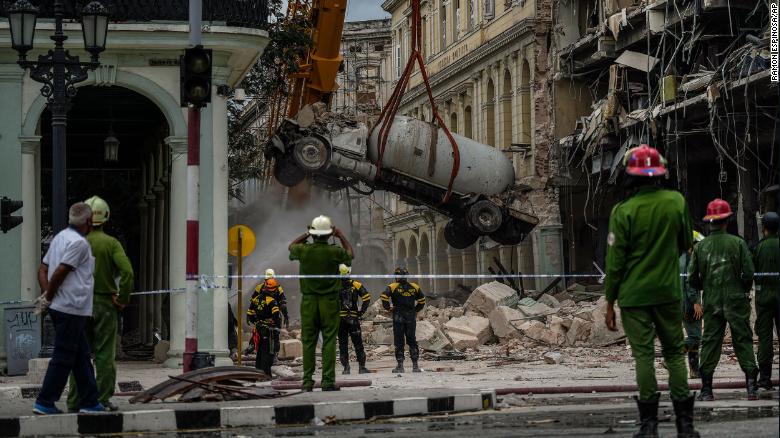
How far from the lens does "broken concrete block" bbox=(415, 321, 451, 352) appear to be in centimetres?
2914

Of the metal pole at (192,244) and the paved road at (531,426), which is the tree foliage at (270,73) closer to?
the metal pole at (192,244)

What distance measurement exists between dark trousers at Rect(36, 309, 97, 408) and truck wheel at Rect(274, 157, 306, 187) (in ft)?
71.3

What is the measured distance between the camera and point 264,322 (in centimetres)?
2262

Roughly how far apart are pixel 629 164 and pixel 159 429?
175 inches

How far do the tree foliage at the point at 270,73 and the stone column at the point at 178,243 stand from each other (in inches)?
341

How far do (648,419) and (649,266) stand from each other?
959 millimetres

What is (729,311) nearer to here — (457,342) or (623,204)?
(623,204)

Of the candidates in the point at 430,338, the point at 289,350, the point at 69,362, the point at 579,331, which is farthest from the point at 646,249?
the point at 430,338

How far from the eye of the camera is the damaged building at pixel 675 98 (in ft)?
112

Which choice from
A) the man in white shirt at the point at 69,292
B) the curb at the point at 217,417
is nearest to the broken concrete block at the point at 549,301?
the curb at the point at 217,417

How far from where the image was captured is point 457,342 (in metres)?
30.2

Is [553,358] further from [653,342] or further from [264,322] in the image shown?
[653,342]

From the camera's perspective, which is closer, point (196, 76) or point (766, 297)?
point (766, 297)

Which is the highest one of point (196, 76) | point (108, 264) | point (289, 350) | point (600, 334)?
point (196, 76)
